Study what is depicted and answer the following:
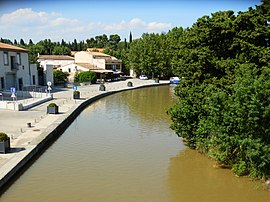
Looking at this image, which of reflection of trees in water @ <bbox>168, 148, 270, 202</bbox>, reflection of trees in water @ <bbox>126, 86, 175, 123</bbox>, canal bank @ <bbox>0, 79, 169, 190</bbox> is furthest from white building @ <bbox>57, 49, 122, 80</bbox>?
reflection of trees in water @ <bbox>168, 148, 270, 202</bbox>

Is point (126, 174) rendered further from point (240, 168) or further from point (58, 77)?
point (58, 77)

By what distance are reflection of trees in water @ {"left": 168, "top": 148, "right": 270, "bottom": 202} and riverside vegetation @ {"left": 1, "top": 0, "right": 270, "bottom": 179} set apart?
0.53 m

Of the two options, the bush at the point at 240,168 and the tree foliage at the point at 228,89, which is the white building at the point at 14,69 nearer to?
the tree foliage at the point at 228,89

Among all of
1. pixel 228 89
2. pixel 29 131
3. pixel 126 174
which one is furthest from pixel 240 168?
pixel 29 131

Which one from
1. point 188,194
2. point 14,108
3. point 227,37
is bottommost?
point 188,194

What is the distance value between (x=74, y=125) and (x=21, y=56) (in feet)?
69.2

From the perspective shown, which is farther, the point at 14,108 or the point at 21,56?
the point at 21,56

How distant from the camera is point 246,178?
41.9 feet

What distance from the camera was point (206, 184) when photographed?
12633mm

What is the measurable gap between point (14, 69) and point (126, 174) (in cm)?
2929

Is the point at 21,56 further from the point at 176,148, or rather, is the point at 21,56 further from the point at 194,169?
the point at 194,169

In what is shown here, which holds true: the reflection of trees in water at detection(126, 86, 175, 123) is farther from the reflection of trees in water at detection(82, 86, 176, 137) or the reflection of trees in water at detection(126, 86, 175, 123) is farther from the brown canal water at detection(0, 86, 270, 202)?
the brown canal water at detection(0, 86, 270, 202)

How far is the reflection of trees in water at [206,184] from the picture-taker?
1150 centimetres

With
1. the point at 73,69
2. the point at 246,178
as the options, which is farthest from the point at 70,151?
the point at 73,69
